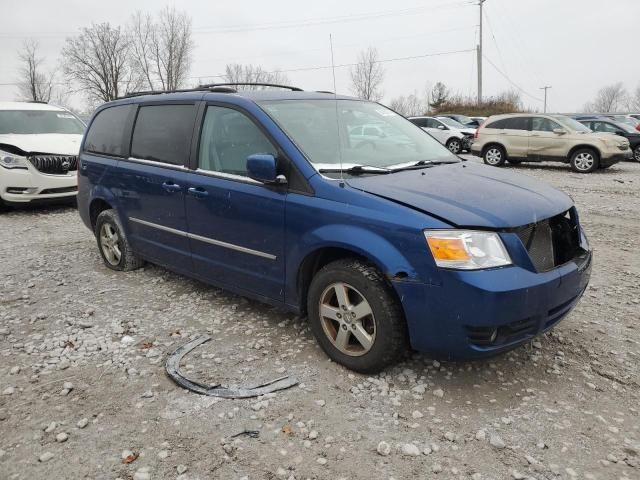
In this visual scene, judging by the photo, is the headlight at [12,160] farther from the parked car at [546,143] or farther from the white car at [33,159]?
the parked car at [546,143]

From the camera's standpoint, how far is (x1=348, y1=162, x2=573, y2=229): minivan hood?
108 inches

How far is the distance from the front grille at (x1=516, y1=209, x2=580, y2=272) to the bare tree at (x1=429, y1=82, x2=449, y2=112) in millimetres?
48821

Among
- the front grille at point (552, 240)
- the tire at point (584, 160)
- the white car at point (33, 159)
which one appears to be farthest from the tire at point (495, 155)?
the front grille at point (552, 240)

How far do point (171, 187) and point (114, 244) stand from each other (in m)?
1.48

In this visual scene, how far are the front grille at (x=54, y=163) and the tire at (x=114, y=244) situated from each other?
155 inches

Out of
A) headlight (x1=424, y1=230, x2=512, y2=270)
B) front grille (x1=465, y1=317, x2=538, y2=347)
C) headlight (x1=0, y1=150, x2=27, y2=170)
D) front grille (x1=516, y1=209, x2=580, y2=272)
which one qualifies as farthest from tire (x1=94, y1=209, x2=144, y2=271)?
headlight (x1=0, y1=150, x2=27, y2=170)

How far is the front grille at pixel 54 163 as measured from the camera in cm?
838

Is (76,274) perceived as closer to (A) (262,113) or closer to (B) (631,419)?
(A) (262,113)

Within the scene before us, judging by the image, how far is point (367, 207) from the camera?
291 centimetres

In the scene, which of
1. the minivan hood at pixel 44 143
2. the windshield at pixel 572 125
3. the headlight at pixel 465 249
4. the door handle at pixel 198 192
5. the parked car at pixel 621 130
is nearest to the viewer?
the headlight at pixel 465 249

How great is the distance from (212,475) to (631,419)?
2.13 meters

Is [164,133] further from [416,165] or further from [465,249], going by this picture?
[465,249]

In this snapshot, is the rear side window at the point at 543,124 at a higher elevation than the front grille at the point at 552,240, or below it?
higher

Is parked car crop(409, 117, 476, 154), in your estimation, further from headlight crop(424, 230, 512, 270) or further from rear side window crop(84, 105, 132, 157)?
headlight crop(424, 230, 512, 270)
